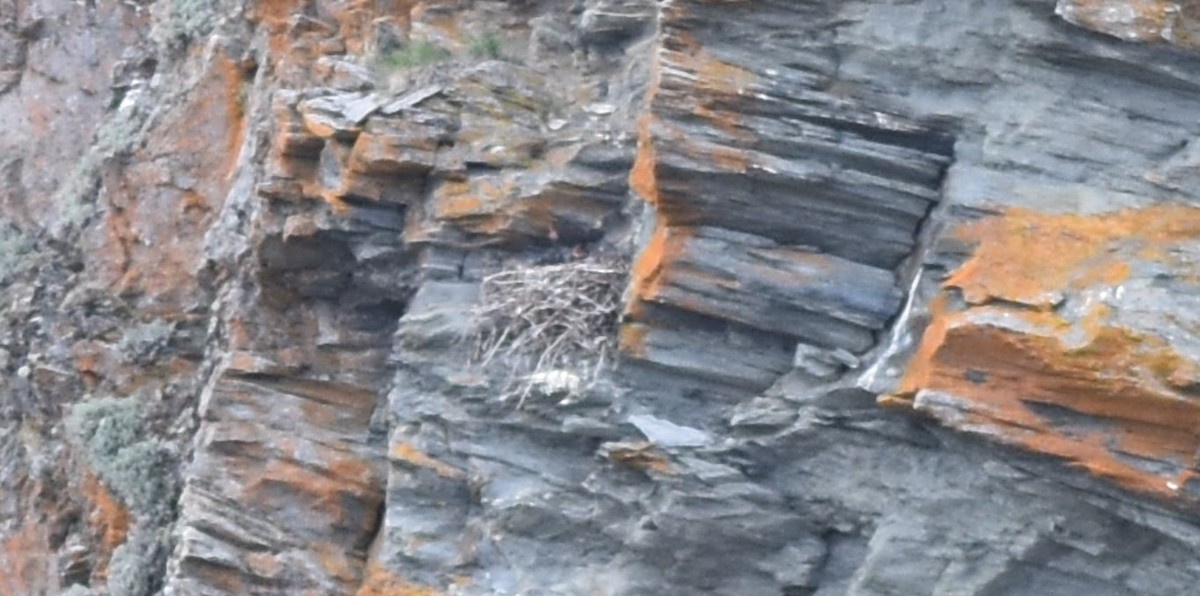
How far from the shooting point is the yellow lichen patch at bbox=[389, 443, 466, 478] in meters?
6.16

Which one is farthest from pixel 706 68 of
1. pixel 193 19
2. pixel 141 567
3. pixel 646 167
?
pixel 193 19

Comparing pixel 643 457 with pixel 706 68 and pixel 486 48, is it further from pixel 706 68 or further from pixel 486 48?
pixel 486 48

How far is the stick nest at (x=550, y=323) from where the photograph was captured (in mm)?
5848

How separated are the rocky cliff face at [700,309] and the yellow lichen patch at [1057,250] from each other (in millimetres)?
14

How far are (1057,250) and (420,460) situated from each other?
3.00 meters

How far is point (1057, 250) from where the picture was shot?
4.74m

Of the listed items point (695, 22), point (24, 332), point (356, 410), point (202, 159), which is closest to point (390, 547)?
point (356, 410)

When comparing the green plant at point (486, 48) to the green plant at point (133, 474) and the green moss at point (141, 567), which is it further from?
the green moss at point (141, 567)

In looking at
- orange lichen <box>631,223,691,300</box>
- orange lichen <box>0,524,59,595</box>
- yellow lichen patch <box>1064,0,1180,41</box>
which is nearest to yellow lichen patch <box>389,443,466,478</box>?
orange lichen <box>631,223,691,300</box>

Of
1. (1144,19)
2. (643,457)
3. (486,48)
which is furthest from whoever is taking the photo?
(486,48)

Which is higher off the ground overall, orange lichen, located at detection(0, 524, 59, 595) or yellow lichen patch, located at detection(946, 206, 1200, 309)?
yellow lichen patch, located at detection(946, 206, 1200, 309)

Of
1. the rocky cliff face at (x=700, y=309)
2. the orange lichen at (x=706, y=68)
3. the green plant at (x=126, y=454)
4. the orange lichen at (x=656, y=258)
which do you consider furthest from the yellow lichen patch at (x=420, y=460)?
the green plant at (x=126, y=454)

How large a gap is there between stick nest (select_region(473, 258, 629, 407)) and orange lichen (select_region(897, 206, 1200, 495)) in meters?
1.46

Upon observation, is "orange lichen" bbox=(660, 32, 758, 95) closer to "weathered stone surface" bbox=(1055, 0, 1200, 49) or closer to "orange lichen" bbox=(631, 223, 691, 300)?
"orange lichen" bbox=(631, 223, 691, 300)
